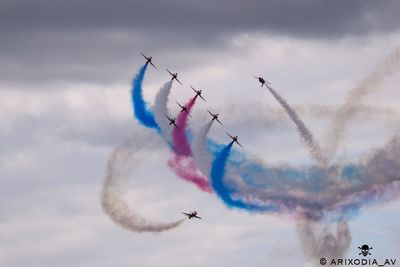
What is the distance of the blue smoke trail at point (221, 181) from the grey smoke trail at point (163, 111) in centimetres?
772

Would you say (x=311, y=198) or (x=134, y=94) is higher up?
(x=134, y=94)

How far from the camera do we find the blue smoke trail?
182625 millimetres

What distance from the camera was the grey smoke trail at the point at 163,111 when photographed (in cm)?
18512

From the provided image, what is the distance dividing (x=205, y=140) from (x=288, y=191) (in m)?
13.7

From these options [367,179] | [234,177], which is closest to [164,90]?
[234,177]

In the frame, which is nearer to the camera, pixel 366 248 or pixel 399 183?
pixel 399 183

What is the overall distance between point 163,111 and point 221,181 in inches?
510

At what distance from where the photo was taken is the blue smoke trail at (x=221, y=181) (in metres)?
183

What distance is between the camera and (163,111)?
607ft

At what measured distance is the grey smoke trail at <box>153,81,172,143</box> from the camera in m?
185

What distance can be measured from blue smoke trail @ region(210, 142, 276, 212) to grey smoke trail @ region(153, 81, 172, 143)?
7.72 m

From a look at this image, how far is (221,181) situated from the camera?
601 feet

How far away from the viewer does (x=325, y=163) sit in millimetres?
179500

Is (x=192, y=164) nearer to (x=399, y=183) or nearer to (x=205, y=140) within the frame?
(x=205, y=140)
